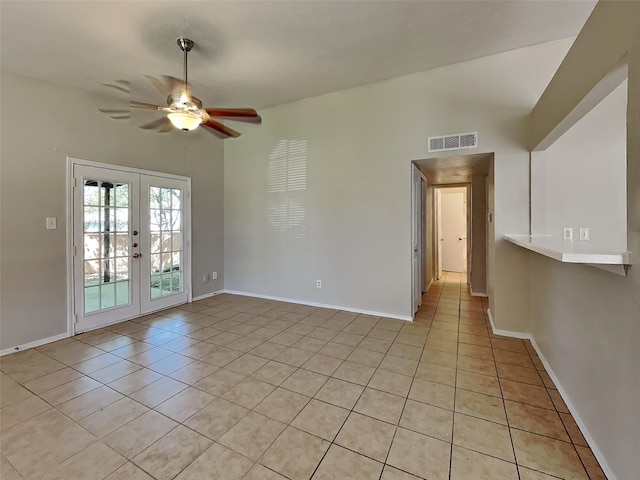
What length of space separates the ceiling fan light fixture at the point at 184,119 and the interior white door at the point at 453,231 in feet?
21.9

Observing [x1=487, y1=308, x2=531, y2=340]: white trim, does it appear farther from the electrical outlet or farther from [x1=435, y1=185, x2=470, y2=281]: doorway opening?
[x1=435, y1=185, x2=470, y2=281]: doorway opening

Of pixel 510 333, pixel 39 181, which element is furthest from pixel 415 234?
pixel 39 181

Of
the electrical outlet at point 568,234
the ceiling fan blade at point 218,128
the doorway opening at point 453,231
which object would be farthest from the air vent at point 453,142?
the doorway opening at point 453,231

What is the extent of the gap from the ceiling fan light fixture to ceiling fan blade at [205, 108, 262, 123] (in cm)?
15

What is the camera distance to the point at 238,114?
256 centimetres

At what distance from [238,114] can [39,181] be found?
2.51m

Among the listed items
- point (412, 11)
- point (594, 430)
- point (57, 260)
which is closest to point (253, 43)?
point (412, 11)

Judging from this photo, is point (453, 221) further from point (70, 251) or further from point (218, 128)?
point (70, 251)

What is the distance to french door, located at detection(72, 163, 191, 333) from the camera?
347 cm

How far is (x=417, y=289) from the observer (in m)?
4.15

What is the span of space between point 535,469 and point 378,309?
2.52m

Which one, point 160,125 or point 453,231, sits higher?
point 160,125

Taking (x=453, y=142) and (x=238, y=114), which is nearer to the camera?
(x=238, y=114)

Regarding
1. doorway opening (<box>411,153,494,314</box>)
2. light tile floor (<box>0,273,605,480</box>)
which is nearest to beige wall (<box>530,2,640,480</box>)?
light tile floor (<box>0,273,605,480</box>)
